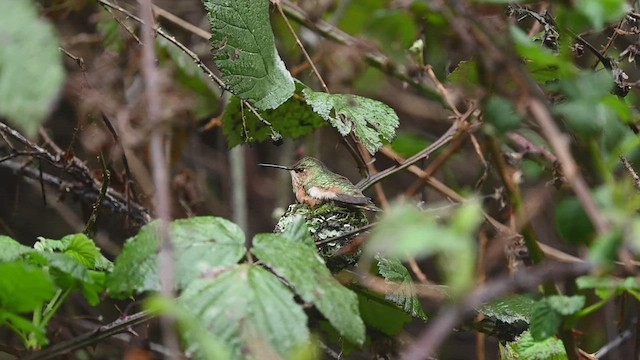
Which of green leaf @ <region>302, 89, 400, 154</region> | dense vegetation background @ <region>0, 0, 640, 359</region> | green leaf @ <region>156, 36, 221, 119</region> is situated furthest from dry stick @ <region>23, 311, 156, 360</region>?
green leaf @ <region>156, 36, 221, 119</region>

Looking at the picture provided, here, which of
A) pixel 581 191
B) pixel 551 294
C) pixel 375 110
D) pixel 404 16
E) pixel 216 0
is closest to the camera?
pixel 581 191

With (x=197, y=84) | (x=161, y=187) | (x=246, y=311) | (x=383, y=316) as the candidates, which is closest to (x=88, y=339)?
(x=246, y=311)

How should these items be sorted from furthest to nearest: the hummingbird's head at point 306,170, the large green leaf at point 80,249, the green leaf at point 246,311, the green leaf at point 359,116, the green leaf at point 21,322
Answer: the hummingbird's head at point 306,170 → the green leaf at point 359,116 → the large green leaf at point 80,249 → the green leaf at point 21,322 → the green leaf at point 246,311

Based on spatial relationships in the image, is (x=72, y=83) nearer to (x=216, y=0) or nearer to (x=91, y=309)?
(x=91, y=309)

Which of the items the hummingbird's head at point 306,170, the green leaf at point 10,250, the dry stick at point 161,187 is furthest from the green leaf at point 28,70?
the hummingbird's head at point 306,170

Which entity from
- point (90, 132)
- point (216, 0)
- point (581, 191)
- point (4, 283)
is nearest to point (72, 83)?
point (90, 132)

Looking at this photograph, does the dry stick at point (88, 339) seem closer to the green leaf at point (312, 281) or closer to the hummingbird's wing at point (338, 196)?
the green leaf at point (312, 281)
